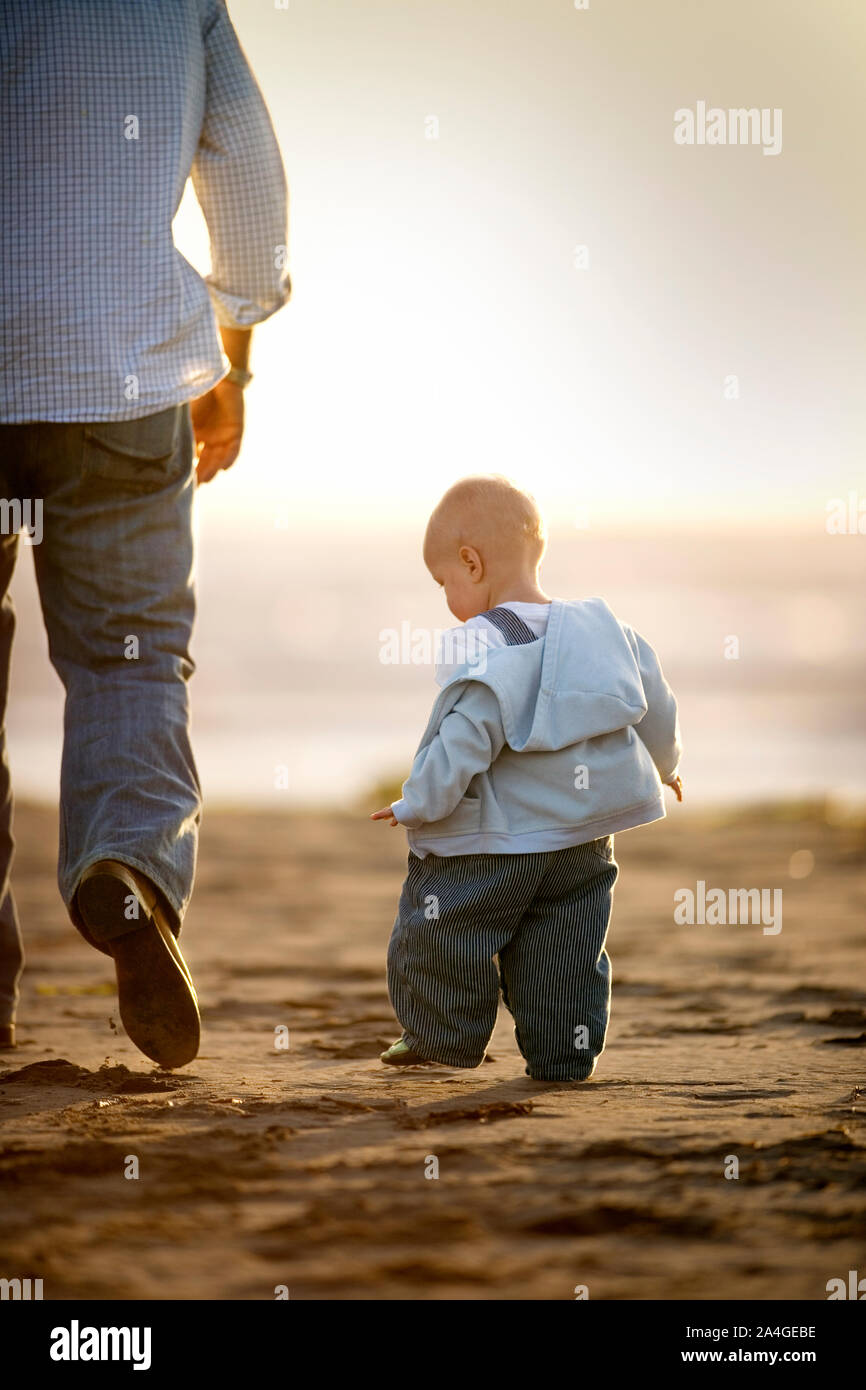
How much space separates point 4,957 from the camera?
2805 mm

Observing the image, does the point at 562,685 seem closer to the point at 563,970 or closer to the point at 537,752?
the point at 537,752

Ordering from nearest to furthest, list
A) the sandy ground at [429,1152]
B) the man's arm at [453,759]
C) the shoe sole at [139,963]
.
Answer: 1. the sandy ground at [429,1152]
2. the shoe sole at [139,963]
3. the man's arm at [453,759]

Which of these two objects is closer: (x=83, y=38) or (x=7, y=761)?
(x=83, y=38)

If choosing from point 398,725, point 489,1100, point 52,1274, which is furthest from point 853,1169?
point 398,725

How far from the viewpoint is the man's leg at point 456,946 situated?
8.10 ft

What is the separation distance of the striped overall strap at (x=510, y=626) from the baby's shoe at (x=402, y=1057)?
79cm

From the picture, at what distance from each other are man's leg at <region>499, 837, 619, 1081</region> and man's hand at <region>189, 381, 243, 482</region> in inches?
41.5

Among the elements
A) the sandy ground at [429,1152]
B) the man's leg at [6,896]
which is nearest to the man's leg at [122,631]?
the man's leg at [6,896]

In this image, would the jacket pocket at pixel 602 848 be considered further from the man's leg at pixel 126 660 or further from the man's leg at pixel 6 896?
the man's leg at pixel 6 896

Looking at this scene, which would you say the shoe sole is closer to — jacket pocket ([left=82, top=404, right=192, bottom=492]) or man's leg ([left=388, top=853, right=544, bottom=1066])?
man's leg ([left=388, top=853, right=544, bottom=1066])

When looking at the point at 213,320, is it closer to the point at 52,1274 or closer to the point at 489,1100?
the point at 489,1100

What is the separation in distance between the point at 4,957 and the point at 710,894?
3.24 metres

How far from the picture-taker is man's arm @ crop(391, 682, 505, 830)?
7.85 feet

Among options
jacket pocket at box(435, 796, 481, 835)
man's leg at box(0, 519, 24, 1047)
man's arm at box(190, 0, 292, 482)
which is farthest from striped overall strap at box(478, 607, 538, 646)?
man's leg at box(0, 519, 24, 1047)
